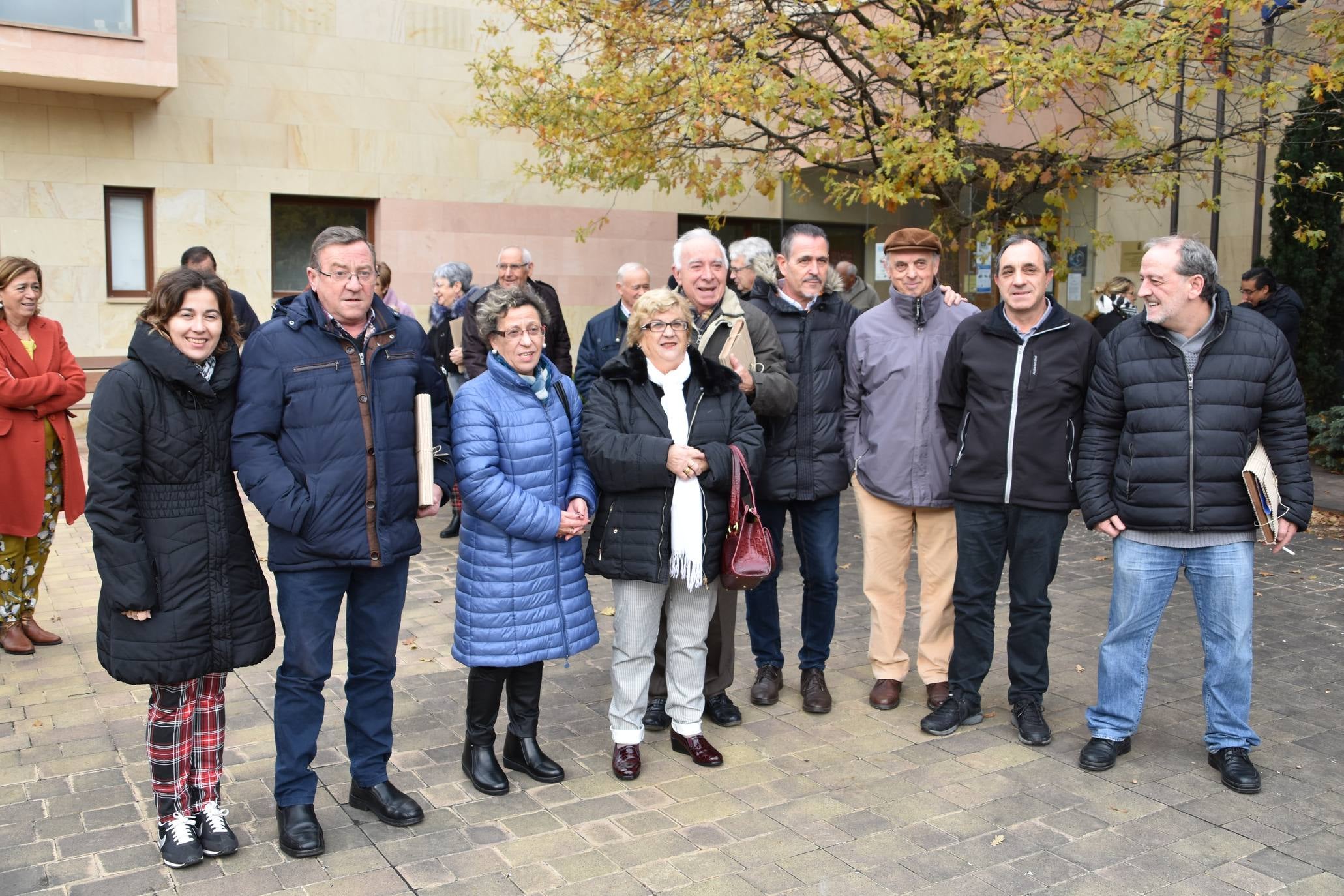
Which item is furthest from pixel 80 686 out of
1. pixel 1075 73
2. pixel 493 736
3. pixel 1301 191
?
pixel 1301 191

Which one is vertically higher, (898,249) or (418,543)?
(898,249)

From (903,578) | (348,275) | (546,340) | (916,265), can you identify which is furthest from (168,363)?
(546,340)

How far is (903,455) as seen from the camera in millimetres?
5387

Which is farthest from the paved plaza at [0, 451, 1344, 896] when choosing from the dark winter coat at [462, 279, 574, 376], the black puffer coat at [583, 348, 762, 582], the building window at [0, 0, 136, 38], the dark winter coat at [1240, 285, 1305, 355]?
the building window at [0, 0, 136, 38]

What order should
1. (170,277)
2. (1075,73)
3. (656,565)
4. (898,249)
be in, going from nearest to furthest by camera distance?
(170,277) < (656,565) < (898,249) < (1075,73)

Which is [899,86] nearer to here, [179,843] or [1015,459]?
[1015,459]

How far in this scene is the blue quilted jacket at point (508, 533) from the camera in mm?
4363

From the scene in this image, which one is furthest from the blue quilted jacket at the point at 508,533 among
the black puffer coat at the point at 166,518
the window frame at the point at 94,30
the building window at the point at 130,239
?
the building window at the point at 130,239

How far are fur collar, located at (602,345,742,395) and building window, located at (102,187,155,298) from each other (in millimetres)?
10368

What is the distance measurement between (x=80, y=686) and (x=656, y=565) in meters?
3.13

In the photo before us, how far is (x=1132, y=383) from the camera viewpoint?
15.5 ft

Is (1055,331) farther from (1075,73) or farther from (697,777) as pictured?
(1075,73)

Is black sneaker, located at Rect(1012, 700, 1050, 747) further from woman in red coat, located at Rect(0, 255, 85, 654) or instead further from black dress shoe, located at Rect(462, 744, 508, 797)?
woman in red coat, located at Rect(0, 255, 85, 654)

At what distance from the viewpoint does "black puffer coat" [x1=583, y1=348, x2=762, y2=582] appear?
15.0 feet
